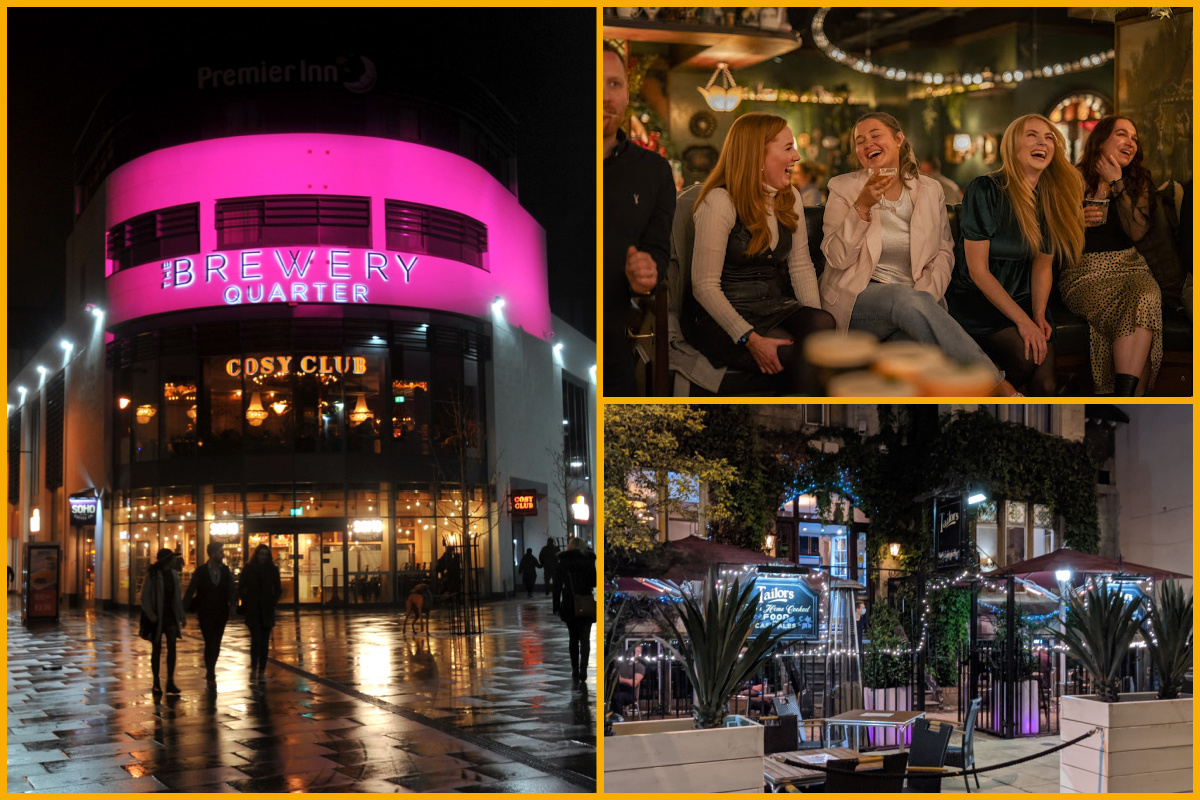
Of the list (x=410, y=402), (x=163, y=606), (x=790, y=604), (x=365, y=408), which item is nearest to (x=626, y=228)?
(x=790, y=604)

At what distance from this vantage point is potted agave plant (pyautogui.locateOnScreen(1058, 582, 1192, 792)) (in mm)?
6363

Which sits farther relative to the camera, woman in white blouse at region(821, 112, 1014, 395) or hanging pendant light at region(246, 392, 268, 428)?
hanging pendant light at region(246, 392, 268, 428)

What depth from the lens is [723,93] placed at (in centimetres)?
477

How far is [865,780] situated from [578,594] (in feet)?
13.4

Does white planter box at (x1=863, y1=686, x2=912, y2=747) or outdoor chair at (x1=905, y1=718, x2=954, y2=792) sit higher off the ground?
outdoor chair at (x1=905, y1=718, x2=954, y2=792)

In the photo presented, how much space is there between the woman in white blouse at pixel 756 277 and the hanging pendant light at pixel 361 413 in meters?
20.2

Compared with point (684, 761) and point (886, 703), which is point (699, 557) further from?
point (684, 761)

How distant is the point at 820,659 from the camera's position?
11.1 metres

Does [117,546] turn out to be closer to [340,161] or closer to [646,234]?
[340,161]

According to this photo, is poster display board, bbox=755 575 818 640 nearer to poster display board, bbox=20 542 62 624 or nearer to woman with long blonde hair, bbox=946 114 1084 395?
woman with long blonde hair, bbox=946 114 1084 395

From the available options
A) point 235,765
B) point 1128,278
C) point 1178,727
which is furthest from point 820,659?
point 1128,278

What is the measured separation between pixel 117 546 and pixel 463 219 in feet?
33.5

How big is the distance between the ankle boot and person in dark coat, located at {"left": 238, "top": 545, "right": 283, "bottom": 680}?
8343mm

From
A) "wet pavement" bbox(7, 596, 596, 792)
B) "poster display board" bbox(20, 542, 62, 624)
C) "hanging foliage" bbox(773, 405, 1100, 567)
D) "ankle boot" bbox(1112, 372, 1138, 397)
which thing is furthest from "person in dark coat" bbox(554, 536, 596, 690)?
"poster display board" bbox(20, 542, 62, 624)
